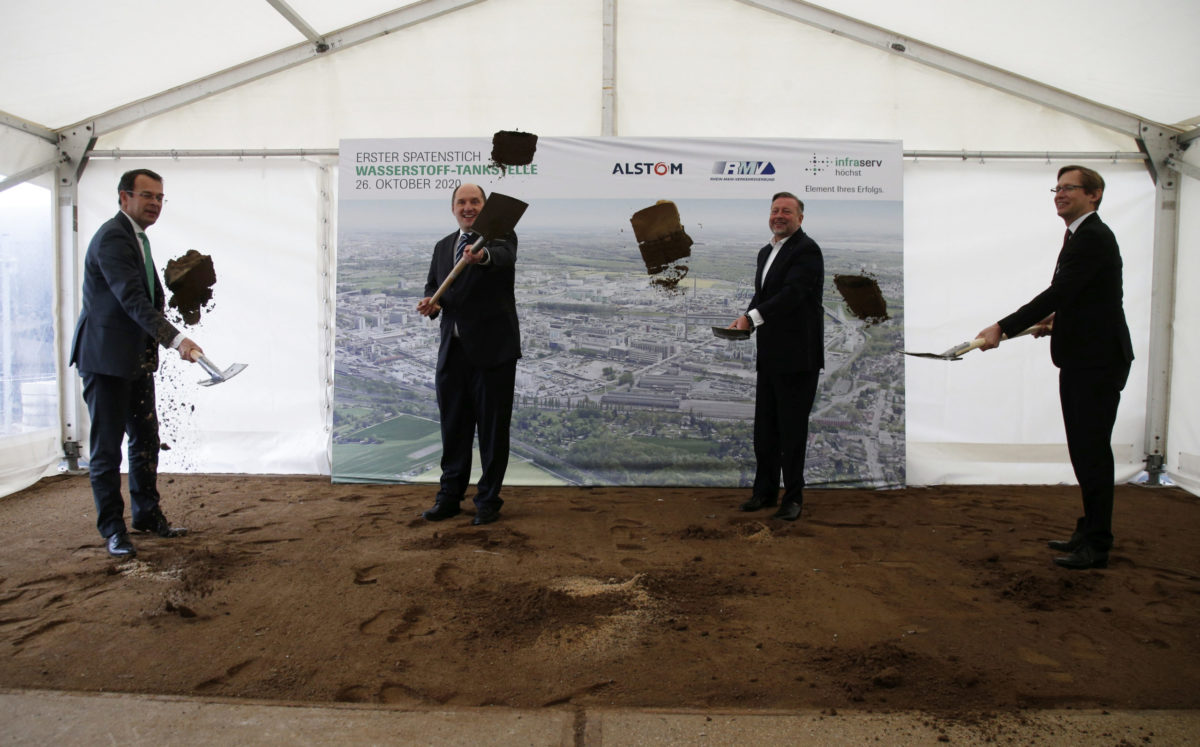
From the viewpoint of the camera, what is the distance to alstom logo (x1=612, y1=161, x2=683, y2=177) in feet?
15.7

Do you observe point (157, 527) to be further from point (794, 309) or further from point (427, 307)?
point (794, 309)

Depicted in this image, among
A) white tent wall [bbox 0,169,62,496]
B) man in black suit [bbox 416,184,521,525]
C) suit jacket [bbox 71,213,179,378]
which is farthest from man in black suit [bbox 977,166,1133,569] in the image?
white tent wall [bbox 0,169,62,496]

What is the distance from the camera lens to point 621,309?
486 cm

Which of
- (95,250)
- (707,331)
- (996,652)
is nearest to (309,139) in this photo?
(95,250)

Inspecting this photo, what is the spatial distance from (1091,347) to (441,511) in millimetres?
3135

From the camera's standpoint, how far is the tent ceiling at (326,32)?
12.6 ft

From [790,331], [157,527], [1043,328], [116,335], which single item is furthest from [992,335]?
[157,527]

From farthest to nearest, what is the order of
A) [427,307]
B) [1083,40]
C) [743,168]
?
[743,168]
[1083,40]
[427,307]

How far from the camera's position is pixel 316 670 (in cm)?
216

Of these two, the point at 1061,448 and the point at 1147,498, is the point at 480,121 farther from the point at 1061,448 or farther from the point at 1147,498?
the point at 1147,498

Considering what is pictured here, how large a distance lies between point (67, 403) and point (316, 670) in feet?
13.9

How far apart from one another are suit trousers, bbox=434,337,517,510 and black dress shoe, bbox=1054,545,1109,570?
263 cm

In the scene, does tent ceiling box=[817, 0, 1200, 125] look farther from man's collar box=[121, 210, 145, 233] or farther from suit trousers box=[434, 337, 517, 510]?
man's collar box=[121, 210, 145, 233]

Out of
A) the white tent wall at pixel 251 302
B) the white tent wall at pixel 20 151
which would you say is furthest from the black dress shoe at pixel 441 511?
the white tent wall at pixel 20 151
